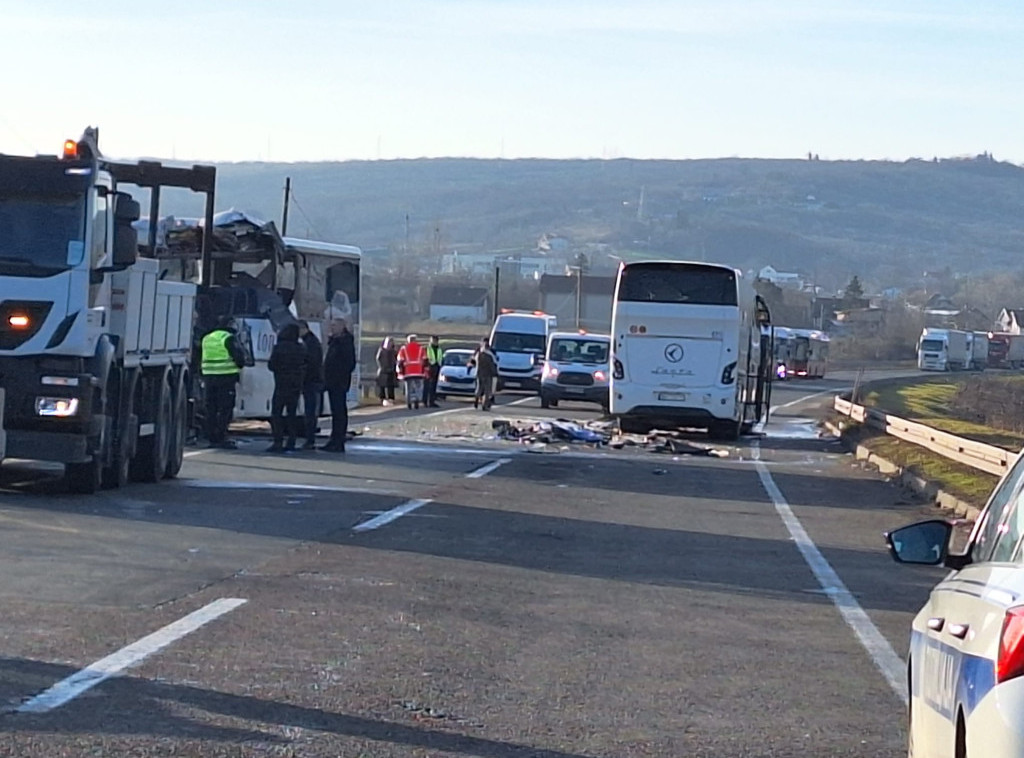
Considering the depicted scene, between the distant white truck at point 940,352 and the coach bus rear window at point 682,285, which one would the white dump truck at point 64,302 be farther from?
the distant white truck at point 940,352

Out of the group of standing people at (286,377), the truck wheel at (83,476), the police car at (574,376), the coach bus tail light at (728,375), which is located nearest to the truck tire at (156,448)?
the truck wheel at (83,476)

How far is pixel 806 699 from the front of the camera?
27.3ft

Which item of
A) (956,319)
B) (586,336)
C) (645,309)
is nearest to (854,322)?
(956,319)

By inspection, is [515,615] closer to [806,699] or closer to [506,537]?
[806,699]

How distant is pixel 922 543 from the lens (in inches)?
225

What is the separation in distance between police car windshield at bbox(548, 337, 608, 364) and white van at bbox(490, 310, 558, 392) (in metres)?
6.46

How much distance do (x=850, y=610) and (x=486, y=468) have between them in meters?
11.5

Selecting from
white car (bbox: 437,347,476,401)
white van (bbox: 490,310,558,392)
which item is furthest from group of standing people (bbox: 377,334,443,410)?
white van (bbox: 490,310,558,392)

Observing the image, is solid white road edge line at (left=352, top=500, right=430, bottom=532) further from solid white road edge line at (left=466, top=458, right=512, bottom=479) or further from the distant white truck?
the distant white truck

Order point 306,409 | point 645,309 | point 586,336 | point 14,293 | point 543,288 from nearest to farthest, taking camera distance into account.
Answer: point 14,293, point 306,409, point 645,309, point 586,336, point 543,288

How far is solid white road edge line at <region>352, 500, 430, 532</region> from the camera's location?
14.7 metres

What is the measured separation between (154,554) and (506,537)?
334cm

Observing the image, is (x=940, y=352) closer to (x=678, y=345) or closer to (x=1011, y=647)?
(x=678, y=345)

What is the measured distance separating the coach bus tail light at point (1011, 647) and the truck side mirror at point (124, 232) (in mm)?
13167
